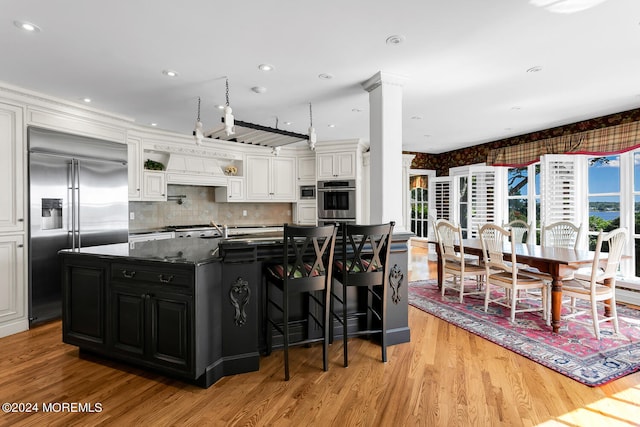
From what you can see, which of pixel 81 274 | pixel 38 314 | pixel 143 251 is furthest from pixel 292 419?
pixel 38 314

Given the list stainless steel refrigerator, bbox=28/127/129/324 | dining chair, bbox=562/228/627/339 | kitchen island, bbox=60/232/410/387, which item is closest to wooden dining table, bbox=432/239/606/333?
dining chair, bbox=562/228/627/339

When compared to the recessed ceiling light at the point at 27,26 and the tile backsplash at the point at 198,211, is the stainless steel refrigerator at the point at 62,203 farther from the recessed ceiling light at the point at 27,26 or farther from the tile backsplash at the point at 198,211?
the recessed ceiling light at the point at 27,26

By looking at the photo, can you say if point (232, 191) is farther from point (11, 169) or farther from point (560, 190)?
point (560, 190)

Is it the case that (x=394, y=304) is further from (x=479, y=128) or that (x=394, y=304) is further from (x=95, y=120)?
(x=95, y=120)

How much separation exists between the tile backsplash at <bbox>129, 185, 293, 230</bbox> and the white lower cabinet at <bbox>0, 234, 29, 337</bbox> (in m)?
1.82

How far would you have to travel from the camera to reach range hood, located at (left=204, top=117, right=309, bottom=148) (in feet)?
10.3

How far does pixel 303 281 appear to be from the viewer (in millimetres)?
2400

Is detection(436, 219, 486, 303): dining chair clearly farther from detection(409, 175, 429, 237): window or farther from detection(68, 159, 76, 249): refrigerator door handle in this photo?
detection(68, 159, 76, 249): refrigerator door handle

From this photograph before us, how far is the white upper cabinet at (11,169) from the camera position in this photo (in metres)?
3.31

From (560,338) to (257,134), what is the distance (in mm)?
3538

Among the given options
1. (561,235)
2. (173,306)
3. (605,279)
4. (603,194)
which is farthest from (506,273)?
(173,306)

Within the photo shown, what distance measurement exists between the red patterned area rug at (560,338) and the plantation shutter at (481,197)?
2851mm

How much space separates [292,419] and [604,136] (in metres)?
5.35

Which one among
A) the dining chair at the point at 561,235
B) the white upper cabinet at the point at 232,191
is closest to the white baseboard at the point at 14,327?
the white upper cabinet at the point at 232,191
